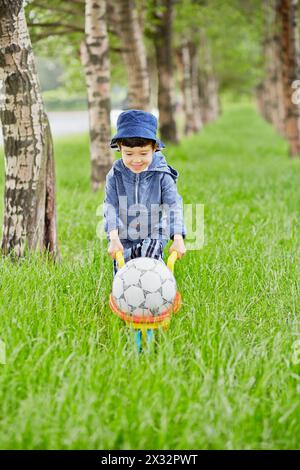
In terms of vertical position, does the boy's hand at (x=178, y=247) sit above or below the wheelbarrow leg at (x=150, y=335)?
above

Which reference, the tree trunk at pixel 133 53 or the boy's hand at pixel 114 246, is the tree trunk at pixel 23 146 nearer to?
the boy's hand at pixel 114 246

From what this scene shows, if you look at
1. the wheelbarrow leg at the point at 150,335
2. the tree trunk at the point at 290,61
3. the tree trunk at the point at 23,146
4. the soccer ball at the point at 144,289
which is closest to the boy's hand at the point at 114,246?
the soccer ball at the point at 144,289

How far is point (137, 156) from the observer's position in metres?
3.47

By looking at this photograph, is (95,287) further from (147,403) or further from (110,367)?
(147,403)

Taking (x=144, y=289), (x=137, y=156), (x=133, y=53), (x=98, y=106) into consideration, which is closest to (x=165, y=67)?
(x=133, y=53)

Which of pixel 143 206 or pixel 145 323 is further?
pixel 143 206

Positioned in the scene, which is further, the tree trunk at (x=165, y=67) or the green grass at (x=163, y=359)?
the tree trunk at (x=165, y=67)

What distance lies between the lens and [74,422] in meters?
2.38

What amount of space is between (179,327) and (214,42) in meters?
31.0

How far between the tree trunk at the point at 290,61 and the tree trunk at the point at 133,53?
150 inches

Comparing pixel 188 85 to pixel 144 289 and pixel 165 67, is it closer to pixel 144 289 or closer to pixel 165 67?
pixel 165 67

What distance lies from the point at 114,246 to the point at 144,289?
0.46m

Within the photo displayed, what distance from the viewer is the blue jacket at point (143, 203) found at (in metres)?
3.64
